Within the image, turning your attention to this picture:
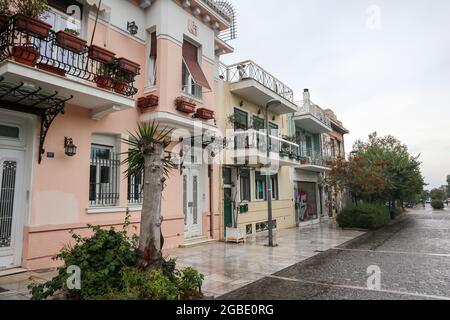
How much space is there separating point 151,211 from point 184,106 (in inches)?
212

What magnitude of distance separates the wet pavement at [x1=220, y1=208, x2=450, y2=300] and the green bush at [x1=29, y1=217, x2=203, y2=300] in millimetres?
1310

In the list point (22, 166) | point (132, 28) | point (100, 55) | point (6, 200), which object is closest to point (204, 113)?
point (132, 28)

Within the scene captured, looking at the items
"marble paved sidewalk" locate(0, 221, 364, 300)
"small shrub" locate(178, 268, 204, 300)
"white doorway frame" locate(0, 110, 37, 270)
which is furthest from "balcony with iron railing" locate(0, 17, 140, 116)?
"small shrub" locate(178, 268, 204, 300)

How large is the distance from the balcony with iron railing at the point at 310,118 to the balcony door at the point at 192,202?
9.34 m

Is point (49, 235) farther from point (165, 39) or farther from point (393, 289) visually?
point (393, 289)

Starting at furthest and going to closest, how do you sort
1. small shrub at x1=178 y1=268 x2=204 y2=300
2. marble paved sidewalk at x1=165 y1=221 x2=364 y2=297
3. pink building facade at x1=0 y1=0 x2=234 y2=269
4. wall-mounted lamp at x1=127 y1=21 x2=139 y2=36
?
wall-mounted lamp at x1=127 y1=21 x2=139 y2=36 → pink building facade at x1=0 y1=0 x2=234 y2=269 → marble paved sidewalk at x1=165 y1=221 x2=364 y2=297 → small shrub at x1=178 y1=268 x2=204 y2=300

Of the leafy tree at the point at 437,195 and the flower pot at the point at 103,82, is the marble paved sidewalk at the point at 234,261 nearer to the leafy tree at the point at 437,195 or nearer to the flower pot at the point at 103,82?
the flower pot at the point at 103,82

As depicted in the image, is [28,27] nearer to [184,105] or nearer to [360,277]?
[184,105]

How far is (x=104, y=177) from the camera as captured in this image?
8602 mm

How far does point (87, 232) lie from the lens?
771 centimetres

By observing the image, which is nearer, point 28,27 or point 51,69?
point 28,27

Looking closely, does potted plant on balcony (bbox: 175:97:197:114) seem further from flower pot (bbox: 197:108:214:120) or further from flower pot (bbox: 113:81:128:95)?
flower pot (bbox: 113:81:128:95)

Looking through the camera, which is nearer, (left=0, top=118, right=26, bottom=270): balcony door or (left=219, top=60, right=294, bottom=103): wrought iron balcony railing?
(left=0, top=118, right=26, bottom=270): balcony door

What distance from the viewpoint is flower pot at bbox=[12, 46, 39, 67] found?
17.9ft
